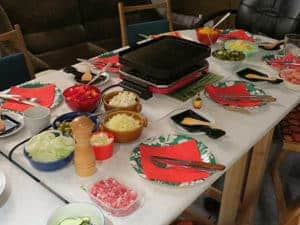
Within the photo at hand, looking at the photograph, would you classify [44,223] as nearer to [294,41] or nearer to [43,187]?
[43,187]

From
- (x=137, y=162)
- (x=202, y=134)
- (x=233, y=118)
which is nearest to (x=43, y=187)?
(x=137, y=162)

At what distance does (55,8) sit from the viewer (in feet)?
9.33

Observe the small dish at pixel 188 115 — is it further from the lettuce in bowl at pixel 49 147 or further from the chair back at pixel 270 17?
the chair back at pixel 270 17

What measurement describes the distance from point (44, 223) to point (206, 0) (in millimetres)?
3430

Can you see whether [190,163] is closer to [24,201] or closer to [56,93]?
[24,201]

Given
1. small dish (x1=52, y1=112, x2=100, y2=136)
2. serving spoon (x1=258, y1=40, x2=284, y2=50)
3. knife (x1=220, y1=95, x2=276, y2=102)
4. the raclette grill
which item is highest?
the raclette grill

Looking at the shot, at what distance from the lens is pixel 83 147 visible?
1043 mm

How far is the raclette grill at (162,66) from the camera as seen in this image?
1.50 m

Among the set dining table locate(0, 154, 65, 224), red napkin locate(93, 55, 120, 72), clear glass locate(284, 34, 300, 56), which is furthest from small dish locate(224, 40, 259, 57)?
dining table locate(0, 154, 65, 224)

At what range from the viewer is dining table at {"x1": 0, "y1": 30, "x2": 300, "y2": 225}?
100cm

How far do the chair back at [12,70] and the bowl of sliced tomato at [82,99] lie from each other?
0.56 meters

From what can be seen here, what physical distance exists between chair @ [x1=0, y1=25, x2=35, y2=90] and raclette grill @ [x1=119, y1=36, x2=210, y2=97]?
0.61 m

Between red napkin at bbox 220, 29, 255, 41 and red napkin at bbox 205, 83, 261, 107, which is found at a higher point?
red napkin at bbox 220, 29, 255, 41

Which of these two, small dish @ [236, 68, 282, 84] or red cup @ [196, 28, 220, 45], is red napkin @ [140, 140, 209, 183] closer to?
small dish @ [236, 68, 282, 84]
